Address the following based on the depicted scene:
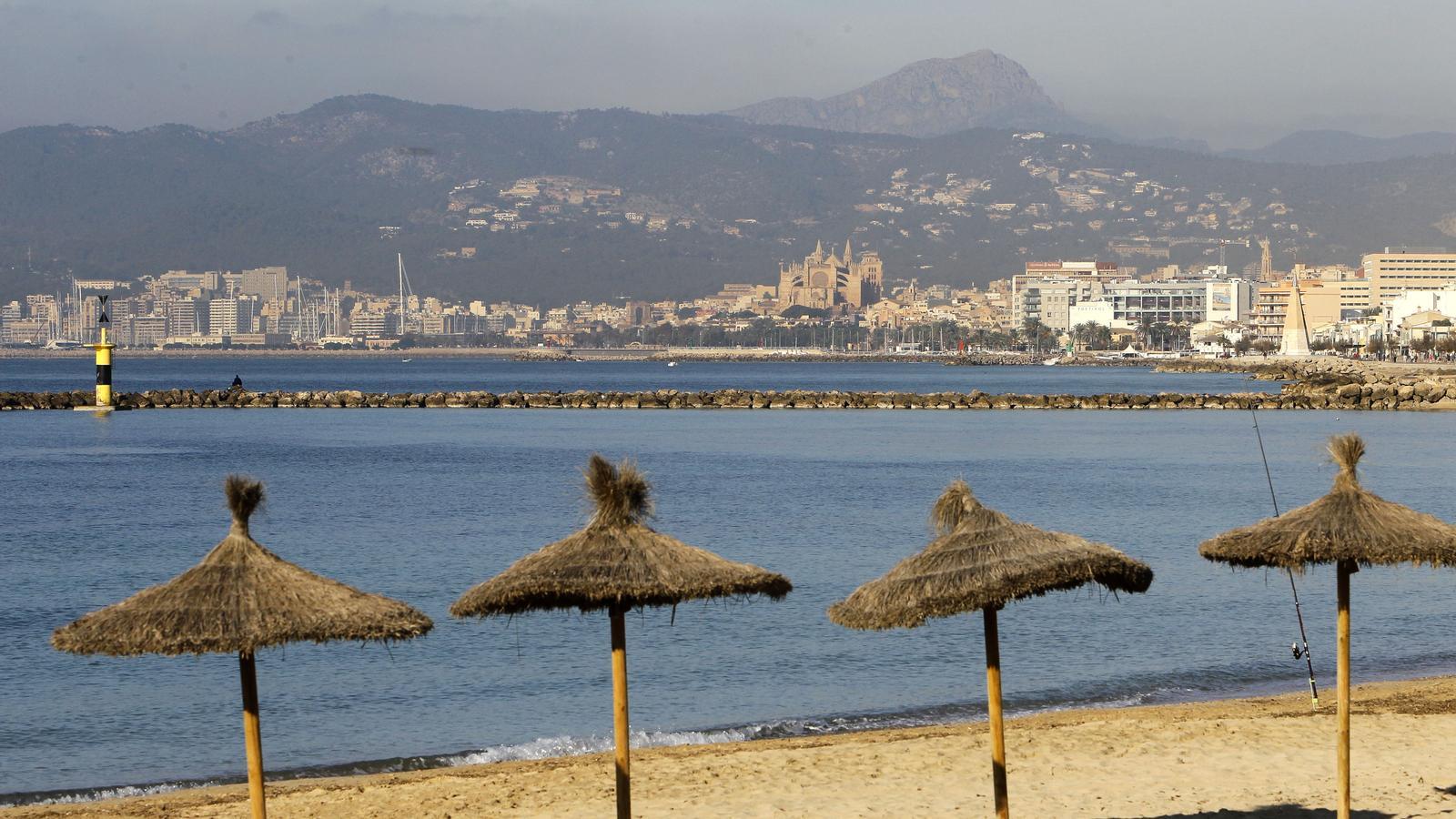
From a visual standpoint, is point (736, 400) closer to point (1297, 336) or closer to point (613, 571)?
point (613, 571)

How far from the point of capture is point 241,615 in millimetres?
7945

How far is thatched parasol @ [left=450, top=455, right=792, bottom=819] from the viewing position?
324 inches

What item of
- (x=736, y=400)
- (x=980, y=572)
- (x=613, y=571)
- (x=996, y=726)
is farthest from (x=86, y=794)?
(x=736, y=400)

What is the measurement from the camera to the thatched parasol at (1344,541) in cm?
877

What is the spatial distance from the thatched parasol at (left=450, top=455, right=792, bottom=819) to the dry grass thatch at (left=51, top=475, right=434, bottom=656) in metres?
0.52

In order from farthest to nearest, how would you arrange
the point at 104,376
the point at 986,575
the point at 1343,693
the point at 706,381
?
the point at 706,381 < the point at 104,376 < the point at 1343,693 < the point at 986,575

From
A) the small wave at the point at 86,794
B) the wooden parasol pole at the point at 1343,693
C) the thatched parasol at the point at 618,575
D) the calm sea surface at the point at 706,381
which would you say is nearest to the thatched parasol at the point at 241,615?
the thatched parasol at the point at 618,575

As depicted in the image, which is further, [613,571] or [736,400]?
[736,400]

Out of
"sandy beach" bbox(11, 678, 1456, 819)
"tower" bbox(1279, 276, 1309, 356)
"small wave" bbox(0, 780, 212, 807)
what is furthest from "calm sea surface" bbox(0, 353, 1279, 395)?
"small wave" bbox(0, 780, 212, 807)

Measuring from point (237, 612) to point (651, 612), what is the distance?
12.7 meters

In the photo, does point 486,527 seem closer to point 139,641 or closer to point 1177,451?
point 139,641

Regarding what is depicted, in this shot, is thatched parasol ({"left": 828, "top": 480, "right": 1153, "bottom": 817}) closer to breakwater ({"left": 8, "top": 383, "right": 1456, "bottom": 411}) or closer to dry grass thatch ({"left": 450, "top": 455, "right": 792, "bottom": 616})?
dry grass thatch ({"left": 450, "top": 455, "right": 792, "bottom": 616})

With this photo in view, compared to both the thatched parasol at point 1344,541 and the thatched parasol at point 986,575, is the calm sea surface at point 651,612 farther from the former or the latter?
the thatched parasol at point 1344,541

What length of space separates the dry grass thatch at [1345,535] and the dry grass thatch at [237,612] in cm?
432
